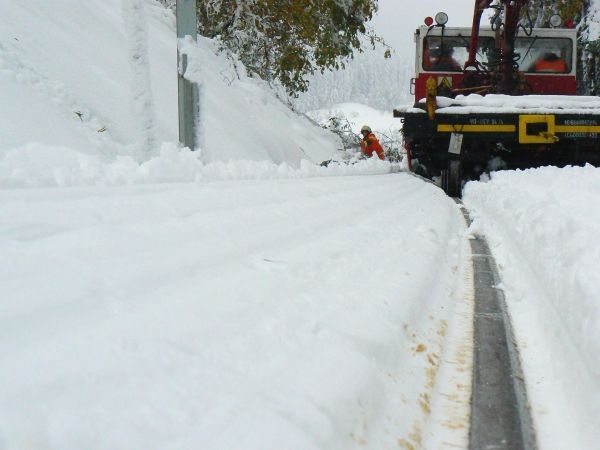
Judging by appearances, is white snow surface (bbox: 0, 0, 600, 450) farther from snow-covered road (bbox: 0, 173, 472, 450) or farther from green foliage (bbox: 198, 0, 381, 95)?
green foliage (bbox: 198, 0, 381, 95)

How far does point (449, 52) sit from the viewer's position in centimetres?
939

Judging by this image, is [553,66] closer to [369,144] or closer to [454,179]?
[454,179]

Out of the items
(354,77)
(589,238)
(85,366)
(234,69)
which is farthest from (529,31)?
(354,77)

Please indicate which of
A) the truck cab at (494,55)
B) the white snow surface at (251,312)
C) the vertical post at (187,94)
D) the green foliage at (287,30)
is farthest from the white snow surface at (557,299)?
the green foliage at (287,30)

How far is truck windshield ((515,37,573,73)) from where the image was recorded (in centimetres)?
942

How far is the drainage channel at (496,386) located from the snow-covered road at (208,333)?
0.05 m

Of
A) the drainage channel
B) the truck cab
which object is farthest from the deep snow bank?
the truck cab

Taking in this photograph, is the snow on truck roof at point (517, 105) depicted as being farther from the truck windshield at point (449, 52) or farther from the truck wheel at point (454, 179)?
the truck windshield at point (449, 52)

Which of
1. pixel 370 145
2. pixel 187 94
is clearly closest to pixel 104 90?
pixel 187 94

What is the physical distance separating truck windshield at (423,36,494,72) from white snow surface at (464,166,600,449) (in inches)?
222

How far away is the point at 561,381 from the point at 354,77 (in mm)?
81894

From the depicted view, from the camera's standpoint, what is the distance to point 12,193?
1988mm

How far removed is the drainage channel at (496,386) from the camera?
1.27 metres

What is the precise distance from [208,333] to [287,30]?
10375 mm
